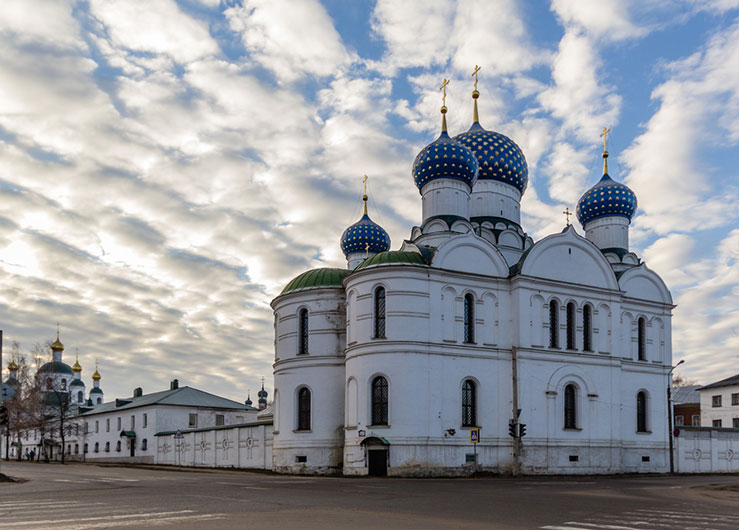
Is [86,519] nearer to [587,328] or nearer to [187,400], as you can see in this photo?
[587,328]

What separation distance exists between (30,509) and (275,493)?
6.82m

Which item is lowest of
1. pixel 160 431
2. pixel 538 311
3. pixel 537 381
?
pixel 160 431

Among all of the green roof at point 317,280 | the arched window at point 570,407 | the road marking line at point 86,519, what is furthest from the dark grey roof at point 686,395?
the road marking line at point 86,519

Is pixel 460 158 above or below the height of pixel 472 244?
above

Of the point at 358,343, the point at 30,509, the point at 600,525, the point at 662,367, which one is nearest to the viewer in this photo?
the point at 600,525

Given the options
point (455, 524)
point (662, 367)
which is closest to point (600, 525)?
point (455, 524)

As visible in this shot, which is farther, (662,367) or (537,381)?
(662,367)

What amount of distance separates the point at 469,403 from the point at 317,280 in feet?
33.0

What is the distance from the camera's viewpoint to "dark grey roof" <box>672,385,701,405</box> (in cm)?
6891

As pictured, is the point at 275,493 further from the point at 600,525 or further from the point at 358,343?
the point at 358,343

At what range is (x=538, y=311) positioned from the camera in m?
36.6

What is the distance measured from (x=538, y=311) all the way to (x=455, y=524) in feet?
82.0

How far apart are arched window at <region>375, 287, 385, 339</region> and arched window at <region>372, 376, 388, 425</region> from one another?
2.07 m

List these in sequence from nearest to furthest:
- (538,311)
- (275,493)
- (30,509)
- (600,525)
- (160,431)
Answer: (600,525) < (30,509) < (275,493) < (538,311) < (160,431)
